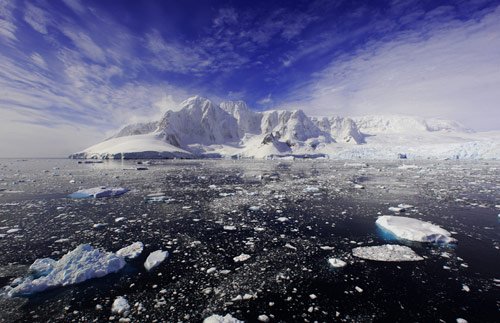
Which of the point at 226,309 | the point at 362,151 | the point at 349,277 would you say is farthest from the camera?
the point at 362,151

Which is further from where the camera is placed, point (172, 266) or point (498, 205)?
point (498, 205)

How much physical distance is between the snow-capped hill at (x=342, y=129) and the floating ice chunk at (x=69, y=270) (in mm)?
159166

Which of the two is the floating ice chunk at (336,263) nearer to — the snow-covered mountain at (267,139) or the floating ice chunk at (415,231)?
the floating ice chunk at (415,231)

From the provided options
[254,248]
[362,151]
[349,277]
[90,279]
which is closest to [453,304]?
[349,277]

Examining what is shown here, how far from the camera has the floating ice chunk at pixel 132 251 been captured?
5.83 meters

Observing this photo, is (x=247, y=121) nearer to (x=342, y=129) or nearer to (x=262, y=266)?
(x=342, y=129)

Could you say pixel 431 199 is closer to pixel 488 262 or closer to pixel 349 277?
pixel 488 262

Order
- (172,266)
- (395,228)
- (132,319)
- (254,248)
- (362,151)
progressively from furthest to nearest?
(362,151) → (395,228) → (254,248) → (172,266) → (132,319)

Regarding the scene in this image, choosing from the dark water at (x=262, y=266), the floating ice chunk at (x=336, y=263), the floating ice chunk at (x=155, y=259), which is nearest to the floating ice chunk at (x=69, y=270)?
the dark water at (x=262, y=266)

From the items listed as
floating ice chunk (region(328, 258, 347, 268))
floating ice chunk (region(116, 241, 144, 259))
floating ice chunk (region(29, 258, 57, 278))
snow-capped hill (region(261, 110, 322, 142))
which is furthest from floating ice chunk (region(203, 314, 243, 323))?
snow-capped hill (region(261, 110, 322, 142))

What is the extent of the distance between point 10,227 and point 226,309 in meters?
8.48

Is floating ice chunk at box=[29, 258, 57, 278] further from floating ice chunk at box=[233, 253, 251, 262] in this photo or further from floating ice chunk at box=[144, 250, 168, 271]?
floating ice chunk at box=[233, 253, 251, 262]

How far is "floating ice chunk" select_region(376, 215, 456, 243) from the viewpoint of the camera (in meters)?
6.68

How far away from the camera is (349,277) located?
4832 mm
